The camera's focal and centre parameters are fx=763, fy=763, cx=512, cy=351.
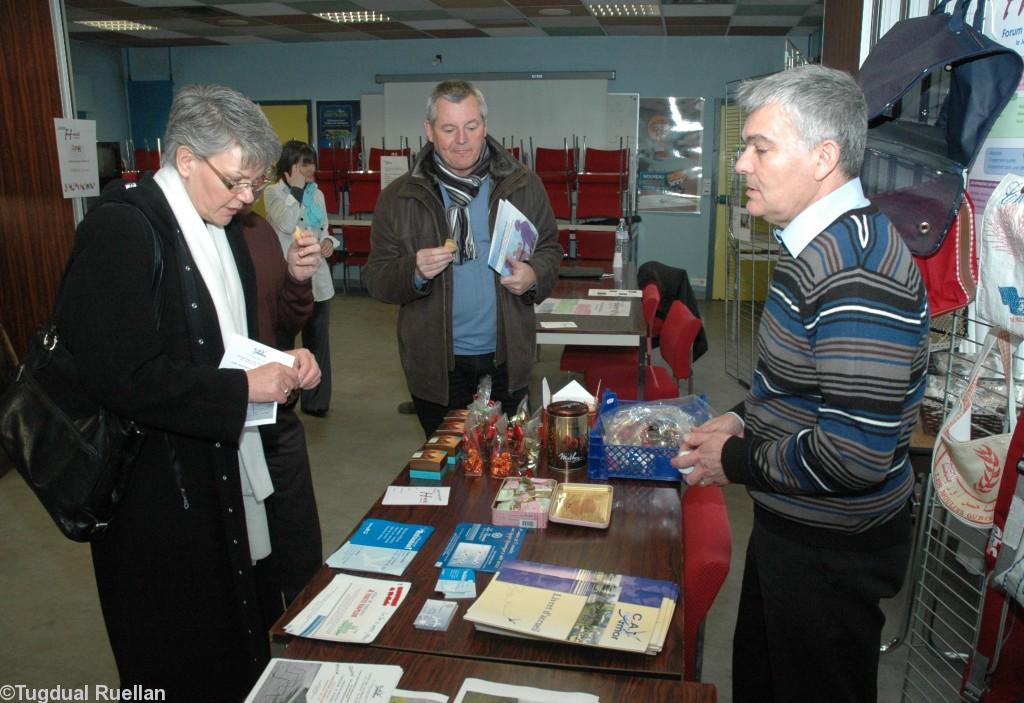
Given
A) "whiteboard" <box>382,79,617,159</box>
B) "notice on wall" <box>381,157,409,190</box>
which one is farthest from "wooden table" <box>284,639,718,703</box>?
"whiteboard" <box>382,79,617,159</box>

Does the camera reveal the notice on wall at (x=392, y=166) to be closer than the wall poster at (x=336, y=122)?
Yes

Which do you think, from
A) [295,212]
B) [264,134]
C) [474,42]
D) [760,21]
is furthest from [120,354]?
[474,42]

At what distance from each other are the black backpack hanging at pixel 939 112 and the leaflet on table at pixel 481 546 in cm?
119

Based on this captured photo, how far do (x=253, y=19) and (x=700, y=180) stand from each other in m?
5.42

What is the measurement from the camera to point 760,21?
796cm

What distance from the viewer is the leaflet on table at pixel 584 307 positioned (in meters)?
3.96

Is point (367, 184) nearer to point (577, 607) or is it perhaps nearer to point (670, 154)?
point (670, 154)

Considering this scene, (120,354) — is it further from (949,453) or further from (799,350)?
(949,453)

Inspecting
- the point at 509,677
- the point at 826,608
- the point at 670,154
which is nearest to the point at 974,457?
the point at 826,608

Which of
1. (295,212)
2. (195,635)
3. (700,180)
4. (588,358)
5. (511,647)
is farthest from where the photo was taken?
(700,180)

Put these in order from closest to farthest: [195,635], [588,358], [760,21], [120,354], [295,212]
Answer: [120,354], [195,635], [588,358], [295,212], [760,21]

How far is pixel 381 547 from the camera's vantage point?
1522 millimetres

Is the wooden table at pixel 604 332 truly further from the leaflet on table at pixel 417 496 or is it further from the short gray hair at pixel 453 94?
the leaflet on table at pixel 417 496

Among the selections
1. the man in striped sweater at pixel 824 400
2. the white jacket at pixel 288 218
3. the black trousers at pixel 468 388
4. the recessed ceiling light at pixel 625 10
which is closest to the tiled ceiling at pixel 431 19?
the recessed ceiling light at pixel 625 10
